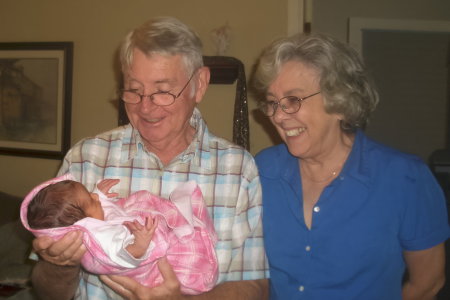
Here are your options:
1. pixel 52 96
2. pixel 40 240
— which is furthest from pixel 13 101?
pixel 40 240

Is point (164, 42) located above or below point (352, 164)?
above

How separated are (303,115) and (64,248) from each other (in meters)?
0.92

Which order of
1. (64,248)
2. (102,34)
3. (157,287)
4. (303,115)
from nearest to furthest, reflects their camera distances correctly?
(64,248)
(157,287)
(303,115)
(102,34)

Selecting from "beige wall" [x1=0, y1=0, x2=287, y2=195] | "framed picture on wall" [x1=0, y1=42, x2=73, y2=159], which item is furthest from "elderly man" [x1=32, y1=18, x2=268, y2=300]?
"framed picture on wall" [x1=0, y1=42, x2=73, y2=159]

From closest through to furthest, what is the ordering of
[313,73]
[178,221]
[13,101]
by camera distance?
[178,221] < [313,73] < [13,101]

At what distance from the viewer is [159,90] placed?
56.9 inches

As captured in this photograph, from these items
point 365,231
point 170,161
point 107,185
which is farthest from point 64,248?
point 365,231

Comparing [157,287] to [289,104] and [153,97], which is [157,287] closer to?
[153,97]

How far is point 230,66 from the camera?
3.05 metres

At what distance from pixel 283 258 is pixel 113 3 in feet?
9.14

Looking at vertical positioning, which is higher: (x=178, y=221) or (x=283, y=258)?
(x=178, y=221)

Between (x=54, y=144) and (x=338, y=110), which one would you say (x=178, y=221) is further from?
(x=54, y=144)

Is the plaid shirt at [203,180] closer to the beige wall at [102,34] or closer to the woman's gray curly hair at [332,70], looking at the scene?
the woman's gray curly hair at [332,70]

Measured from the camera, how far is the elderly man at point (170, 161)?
1.44 m
